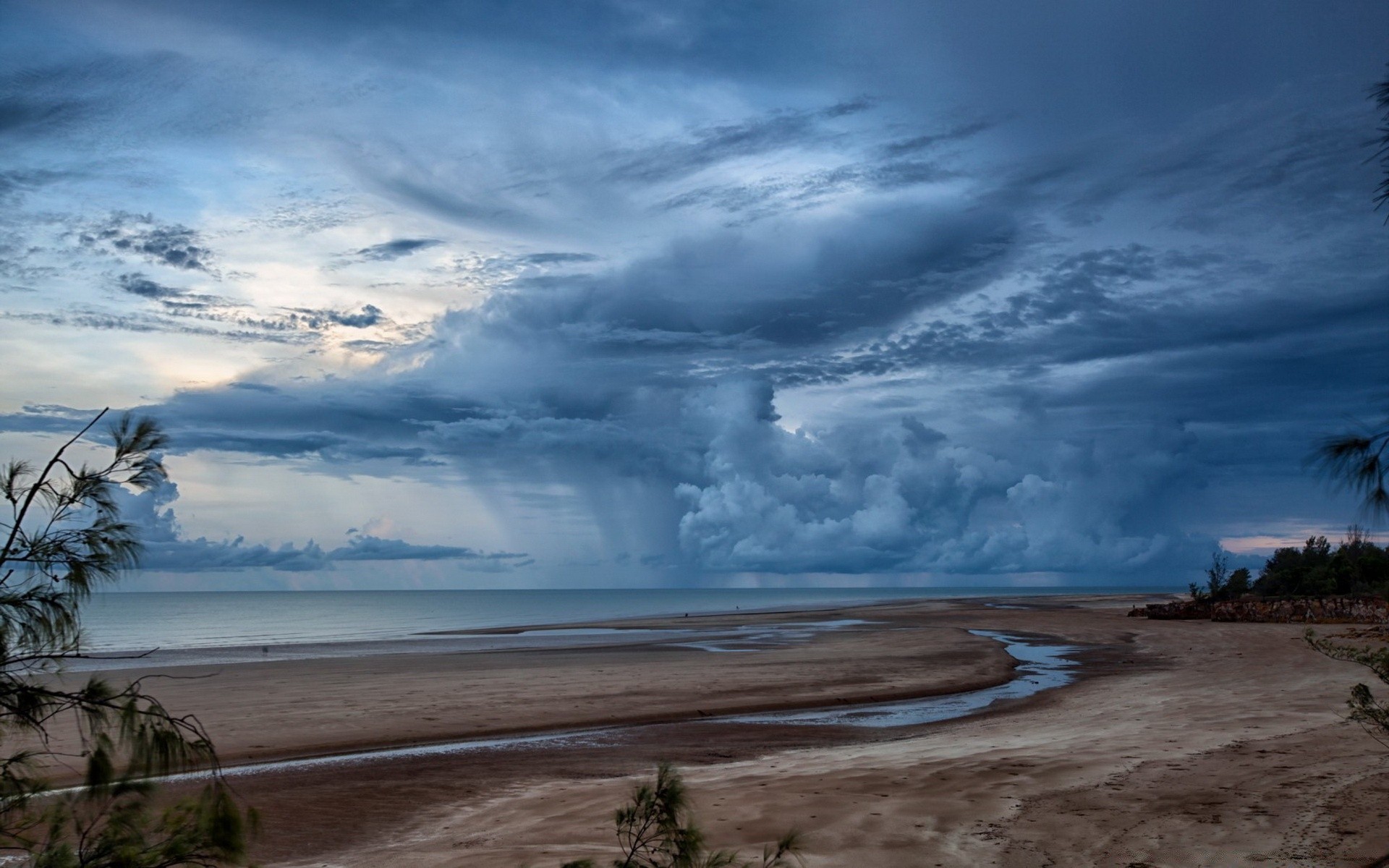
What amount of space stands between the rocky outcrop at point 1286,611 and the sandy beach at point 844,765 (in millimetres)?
11675

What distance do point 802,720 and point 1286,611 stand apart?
36539 millimetres

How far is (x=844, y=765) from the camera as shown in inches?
535

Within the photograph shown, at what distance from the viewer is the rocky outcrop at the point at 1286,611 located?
39.8 meters

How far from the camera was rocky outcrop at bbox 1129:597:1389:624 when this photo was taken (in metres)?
39.8

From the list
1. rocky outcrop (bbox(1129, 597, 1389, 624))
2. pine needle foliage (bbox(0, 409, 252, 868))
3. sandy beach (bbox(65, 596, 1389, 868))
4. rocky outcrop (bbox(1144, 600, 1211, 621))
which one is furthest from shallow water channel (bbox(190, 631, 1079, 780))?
rocky outcrop (bbox(1144, 600, 1211, 621))

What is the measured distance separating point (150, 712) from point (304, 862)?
743cm

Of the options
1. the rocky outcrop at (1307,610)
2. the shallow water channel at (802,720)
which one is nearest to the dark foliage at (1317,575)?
the rocky outcrop at (1307,610)

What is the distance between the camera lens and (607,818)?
36.1 ft

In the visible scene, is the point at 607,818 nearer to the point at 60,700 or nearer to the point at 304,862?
the point at 304,862

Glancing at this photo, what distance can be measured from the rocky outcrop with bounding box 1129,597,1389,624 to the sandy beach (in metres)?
11.7

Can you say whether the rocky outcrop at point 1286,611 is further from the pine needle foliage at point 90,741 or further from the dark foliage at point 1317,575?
the pine needle foliage at point 90,741

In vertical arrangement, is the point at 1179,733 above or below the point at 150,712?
below

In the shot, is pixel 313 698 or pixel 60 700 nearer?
pixel 60 700

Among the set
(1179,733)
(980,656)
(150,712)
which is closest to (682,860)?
(150,712)
